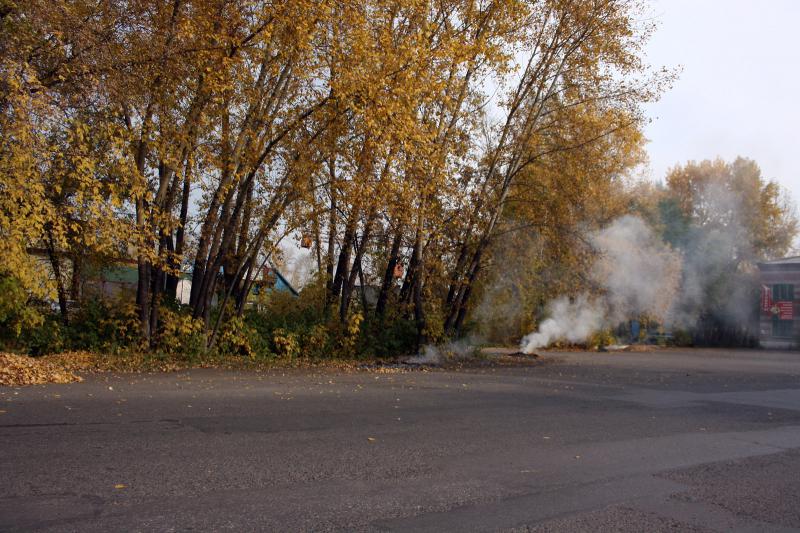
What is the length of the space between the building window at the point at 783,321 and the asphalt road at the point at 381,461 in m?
35.4

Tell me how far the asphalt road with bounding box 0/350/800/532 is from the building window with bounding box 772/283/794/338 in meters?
35.4

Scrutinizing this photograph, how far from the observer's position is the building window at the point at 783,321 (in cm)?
4291

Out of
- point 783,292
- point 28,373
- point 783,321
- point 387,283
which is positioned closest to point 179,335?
point 28,373

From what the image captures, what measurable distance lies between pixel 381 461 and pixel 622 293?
31.0 metres

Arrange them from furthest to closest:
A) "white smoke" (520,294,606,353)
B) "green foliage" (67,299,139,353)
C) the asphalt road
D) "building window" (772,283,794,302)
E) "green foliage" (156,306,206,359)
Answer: "building window" (772,283,794,302)
"white smoke" (520,294,606,353)
"green foliage" (156,306,206,359)
"green foliage" (67,299,139,353)
the asphalt road

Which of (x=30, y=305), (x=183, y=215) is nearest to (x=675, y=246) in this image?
(x=183, y=215)

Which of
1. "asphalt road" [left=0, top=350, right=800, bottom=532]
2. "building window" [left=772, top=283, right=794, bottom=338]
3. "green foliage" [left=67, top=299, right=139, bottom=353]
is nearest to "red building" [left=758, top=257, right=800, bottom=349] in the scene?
"building window" [left=772, top=283, right=794, bottom=338]

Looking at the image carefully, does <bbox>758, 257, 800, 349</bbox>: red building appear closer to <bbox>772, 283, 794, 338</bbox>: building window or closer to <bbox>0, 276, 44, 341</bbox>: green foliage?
<bbox>772, 283, 794, 338</bbox>: building window

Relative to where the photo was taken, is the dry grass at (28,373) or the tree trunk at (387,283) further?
the tree trunk at (387,283)

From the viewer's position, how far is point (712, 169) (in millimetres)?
51406

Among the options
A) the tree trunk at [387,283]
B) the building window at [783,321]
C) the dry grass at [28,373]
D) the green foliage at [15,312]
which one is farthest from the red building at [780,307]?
the dry grass at [28,373]

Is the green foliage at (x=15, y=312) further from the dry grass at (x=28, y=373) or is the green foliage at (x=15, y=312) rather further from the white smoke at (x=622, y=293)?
the white smoke at (x=622, y=293)

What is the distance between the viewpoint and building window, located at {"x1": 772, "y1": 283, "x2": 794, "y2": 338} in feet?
141

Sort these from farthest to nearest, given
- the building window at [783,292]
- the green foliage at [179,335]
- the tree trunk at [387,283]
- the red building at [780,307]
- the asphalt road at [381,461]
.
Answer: the building window at [783,292] → the red building at [780,307] → the tree trunk at [387,283] → the green foliage at [179,335] → the asphalt road at [381,461]
